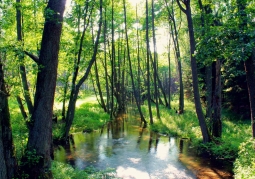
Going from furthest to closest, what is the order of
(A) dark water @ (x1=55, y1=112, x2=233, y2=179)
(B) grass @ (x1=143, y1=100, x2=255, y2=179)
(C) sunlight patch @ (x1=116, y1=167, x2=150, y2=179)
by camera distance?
(A) dark water @ (x1=55, y1=112, x2=233, y2=179) → (C) sunlight patch @ (x1=116, y1=167, x2=150, y2=179) → (B) grass @ (x1=143, y1=100, x2=255, y2=179)

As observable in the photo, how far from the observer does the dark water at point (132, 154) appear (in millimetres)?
9477

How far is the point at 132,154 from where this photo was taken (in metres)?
11.9

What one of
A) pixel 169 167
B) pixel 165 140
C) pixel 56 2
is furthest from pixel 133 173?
pixel 56 2

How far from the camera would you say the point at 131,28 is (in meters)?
26.7

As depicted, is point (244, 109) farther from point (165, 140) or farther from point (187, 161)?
point (187, 161)

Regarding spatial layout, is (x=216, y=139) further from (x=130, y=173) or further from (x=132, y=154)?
(x=130, y=173)

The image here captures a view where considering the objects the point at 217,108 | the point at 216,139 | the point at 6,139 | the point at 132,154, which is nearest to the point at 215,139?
the point at 216,139

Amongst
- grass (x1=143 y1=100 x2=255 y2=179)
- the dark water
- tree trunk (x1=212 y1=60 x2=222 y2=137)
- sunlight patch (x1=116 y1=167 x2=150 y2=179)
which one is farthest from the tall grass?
sunlight patch (x1=116 y1=167 x2=150 y2=179)

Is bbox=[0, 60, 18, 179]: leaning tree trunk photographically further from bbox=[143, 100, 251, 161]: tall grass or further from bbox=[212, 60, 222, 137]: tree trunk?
bbox=[212, 60, 222, 137]: tree trunk

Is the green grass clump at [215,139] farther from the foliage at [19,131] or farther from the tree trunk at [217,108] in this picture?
the foliage at [19,131]

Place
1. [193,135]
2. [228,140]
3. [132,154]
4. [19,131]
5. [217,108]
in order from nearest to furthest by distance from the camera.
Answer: [132,154] → [228,140] → [217,108] → [19,131] → [193,135]

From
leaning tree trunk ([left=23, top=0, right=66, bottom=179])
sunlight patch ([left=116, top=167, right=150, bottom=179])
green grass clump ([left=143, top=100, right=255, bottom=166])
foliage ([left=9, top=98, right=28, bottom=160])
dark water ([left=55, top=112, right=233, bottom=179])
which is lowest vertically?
Result: sunlight patch ([left=116, top=167, right=150, bottom=179])

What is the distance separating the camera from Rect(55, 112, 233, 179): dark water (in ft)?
31.1

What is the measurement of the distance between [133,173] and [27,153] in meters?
4.75
